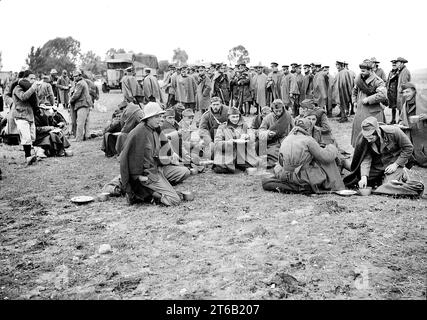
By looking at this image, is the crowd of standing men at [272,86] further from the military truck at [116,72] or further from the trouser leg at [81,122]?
the military truck at [116,72]

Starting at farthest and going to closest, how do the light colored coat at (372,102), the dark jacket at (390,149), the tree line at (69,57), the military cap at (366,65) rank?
1. the tree line at (69,57)
2. the military cap at (366,65)
3. the light colored coat at (372,102)
4. the dark jacket at (390,149)

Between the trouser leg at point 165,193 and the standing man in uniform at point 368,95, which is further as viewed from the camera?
the standing man in uniform at point 368,95

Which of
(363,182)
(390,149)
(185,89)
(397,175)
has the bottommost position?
(363,182)

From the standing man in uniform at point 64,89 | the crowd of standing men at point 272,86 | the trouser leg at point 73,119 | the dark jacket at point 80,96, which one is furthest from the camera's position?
the standing man in uniform at point 64,89

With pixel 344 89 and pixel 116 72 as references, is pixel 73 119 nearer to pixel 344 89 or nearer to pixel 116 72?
pixel 344 89

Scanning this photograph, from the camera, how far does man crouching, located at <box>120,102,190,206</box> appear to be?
5703 millimetres

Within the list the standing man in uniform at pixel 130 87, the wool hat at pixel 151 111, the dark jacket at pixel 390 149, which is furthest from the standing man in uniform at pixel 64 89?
the dark jacket at pixel 390 149

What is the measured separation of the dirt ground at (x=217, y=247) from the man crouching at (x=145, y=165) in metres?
0.19

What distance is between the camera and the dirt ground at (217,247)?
3.54 metres

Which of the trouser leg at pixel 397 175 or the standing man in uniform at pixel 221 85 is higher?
the standing man in uniform at pixel 221 85

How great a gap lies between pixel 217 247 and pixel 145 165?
6.47ft

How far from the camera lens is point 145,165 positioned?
5906mm

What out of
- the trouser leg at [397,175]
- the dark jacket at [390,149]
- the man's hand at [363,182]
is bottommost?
the man's hand at [363,182]

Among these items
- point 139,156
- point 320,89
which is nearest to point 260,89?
point 320,89
